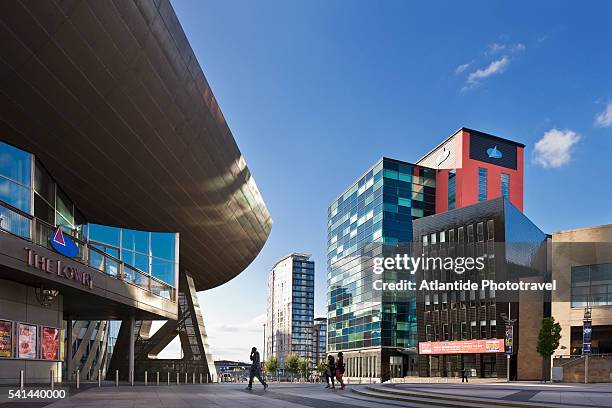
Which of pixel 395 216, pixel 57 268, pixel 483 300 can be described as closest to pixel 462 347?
pixel 483 300

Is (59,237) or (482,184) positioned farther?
(482,184)

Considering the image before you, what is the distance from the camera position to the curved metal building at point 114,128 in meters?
18.3

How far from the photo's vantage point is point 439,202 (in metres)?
114

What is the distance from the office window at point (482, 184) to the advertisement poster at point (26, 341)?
96.4 m

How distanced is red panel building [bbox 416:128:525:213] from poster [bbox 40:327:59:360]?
3534 inches

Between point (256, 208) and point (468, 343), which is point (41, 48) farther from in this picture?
point (468, 343)

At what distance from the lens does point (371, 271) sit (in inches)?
4252

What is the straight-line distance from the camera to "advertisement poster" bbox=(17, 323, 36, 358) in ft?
77.8

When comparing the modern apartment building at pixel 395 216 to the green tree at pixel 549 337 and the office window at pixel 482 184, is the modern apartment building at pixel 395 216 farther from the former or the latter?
the green tree at pixel 549 337

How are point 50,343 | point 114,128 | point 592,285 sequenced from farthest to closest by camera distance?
point 592,285 → point 50,343 → point 114,128

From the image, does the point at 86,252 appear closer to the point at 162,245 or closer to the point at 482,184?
the point at 162,245

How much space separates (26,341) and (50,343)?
201 cm

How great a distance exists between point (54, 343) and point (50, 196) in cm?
643

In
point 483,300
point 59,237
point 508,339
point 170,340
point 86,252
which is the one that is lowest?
point 508,339
